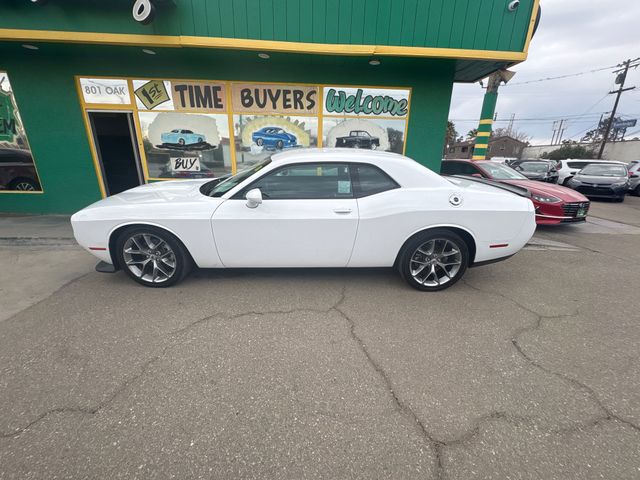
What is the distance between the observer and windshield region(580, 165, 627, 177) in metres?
10.6

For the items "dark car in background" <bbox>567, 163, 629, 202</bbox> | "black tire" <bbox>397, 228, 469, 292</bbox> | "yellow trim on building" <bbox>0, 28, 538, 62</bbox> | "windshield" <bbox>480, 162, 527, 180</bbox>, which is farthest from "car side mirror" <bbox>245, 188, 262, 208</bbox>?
"dark car in background" <bbox>567, 163, 629, 202</bbox>

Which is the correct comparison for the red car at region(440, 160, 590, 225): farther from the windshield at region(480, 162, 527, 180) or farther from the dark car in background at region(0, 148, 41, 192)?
the dark car in background at region(0, 148, 41, 192)

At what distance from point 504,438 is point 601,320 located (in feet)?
7.18

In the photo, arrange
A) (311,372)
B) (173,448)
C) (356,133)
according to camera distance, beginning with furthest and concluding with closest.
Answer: (356,133) → (311,372) → (173,448)

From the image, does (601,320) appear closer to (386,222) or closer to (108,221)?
(386,222)

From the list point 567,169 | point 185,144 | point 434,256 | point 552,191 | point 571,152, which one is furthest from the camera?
point 571,152

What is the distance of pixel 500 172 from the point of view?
694 centimetres

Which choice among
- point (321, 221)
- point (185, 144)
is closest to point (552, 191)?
point (321, 221)

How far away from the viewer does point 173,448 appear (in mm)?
1570

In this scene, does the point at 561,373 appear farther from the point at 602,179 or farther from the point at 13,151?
the point at 602,179

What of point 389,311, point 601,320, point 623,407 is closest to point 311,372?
point 389,311

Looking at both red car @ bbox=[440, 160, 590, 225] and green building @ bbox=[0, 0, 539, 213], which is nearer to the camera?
green building @ bbox=[0, 0, 539, 213]

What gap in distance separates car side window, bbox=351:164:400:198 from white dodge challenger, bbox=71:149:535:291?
1 cm

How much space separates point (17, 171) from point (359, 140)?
7.54m
